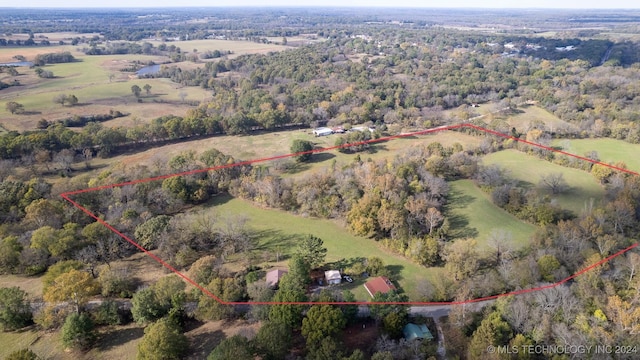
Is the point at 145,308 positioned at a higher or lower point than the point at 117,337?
higher

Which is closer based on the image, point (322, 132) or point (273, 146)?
point (273, 146)

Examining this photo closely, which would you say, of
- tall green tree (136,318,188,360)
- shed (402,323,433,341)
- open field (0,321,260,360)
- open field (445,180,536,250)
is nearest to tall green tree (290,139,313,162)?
open field (445,180,536,250)

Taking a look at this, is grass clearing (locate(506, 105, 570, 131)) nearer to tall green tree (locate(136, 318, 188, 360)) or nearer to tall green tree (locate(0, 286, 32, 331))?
tall green tree (locate(136, 318, 188, 360))

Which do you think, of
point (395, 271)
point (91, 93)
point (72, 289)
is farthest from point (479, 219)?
point (91, 93)

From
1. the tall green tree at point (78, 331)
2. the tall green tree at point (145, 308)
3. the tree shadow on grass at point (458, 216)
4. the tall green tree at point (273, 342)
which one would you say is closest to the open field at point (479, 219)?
the tree shadow on grass at point (458, 216)

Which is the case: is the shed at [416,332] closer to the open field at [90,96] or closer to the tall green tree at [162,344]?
the tall green tree at [162,344]

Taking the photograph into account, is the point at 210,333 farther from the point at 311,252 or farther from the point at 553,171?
the point at 553,171
